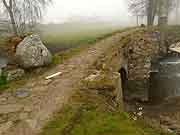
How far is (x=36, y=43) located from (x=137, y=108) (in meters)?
7.88

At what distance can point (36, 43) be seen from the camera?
11.9m

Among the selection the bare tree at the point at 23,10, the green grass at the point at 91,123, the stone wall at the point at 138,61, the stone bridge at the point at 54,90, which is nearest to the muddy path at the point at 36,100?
the stone bridge at the point at 54,90

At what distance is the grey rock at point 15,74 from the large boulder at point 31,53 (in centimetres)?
41

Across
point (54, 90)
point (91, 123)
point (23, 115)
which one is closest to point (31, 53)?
point (54, 90)

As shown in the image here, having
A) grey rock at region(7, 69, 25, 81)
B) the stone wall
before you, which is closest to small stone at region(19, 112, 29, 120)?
grey rock at region(7, 69, 25, 81)

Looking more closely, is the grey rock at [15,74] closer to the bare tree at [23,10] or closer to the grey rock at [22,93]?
the grey rock at [22,93]

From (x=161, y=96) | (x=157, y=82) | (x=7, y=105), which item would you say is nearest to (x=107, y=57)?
(x=7, y=105)

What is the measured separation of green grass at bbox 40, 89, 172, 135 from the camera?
275 inches

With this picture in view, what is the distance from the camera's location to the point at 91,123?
7301mm

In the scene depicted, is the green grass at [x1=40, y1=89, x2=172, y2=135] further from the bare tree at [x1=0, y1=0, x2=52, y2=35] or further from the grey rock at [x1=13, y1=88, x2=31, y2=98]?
the bare tree at [x1=0, y1=0, x2=52, y2=35]

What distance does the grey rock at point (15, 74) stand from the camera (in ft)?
35.9

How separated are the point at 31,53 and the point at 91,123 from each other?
508 centimetres

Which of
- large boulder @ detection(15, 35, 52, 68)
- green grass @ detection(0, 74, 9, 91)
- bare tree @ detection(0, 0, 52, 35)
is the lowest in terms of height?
green grass @ detection(0, 74, 9, 91)

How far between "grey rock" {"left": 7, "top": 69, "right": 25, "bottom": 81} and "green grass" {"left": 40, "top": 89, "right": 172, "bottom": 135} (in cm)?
355
